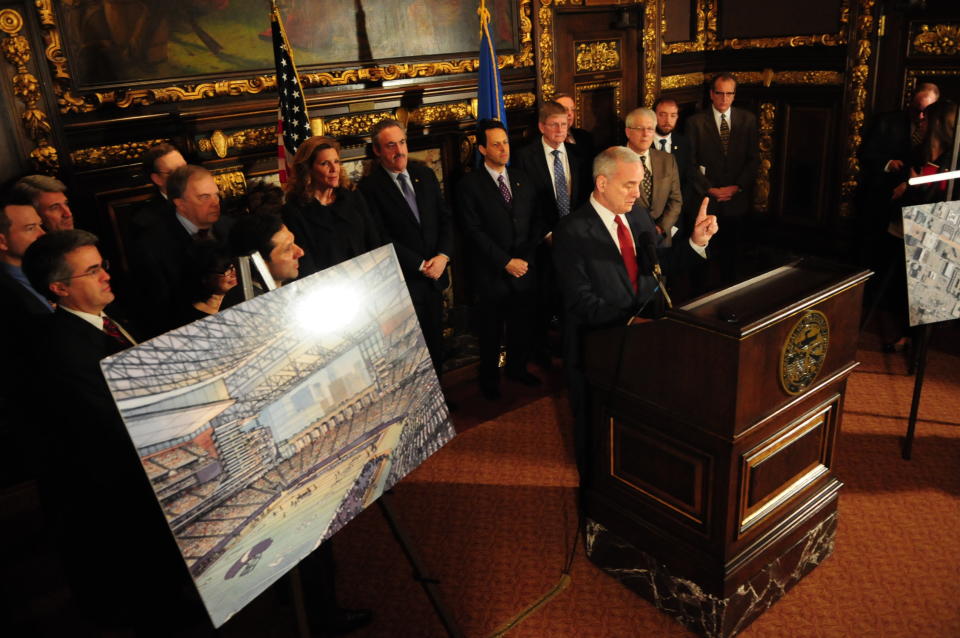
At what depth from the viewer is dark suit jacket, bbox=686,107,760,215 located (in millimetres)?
5434

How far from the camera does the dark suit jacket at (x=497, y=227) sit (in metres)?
4.22

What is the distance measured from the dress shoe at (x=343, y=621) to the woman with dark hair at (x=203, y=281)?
47.6 inches

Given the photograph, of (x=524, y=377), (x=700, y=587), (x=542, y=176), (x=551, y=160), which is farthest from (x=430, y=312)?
(x=700, y=587)

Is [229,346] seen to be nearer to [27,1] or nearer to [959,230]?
[27,1]

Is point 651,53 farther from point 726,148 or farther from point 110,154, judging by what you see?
point 110,154

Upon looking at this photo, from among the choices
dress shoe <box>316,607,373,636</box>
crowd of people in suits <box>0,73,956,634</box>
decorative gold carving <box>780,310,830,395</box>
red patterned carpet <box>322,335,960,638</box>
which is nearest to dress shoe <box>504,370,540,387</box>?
crowd of people in suits <box>0,73,956,634</box>

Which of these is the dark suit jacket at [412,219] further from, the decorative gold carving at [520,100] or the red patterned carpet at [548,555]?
the decorative gold carving at [520,100]

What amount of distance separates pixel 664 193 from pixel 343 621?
322cm

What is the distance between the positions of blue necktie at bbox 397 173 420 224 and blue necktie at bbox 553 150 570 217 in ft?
3.18

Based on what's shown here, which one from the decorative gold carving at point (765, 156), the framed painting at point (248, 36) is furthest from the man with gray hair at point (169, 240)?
the decorative gold carving at point (765, 156)

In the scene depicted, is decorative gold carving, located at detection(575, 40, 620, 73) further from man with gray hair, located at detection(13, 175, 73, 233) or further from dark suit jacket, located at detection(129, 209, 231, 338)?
man with gray hair, located at detection(13, 175, 73, 233)

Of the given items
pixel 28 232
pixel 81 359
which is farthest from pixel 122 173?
pixel 81 359

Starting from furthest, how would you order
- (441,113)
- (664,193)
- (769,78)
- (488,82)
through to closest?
(769,78)
(441,113)
(488,82)
(664,193)

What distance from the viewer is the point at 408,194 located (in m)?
4.10
